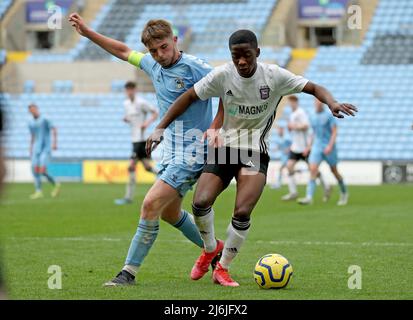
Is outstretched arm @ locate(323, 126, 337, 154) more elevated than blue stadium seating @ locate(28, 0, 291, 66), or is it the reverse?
blue stadium seating @ locate(28, 0, 291, 66)

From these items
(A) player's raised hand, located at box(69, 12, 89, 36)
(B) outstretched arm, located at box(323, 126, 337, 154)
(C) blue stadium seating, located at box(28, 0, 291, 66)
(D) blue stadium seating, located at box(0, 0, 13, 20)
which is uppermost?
(D) blue stadium seating, located at box(0, 0, 13, 20)

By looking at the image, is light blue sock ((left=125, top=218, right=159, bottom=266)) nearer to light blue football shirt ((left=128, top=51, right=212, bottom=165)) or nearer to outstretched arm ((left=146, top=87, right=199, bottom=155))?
light blue football shirt ((left=128, top=51, right=212, bottom=165))

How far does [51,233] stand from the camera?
13438mm

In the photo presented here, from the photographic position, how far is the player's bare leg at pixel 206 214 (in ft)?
27.1

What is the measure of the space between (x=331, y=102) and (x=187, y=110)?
1531mm

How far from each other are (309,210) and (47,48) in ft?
80.9

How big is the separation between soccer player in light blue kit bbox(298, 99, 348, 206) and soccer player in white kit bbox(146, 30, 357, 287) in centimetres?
1170

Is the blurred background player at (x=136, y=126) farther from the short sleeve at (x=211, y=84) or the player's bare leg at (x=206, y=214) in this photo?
the short sleeve at (x=211, y=84)

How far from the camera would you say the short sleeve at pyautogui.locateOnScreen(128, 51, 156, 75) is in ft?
28.7

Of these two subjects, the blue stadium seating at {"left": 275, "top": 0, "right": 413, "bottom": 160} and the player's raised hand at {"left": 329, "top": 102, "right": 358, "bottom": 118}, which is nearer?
the player's raised hand at {"left": 329, "top": 102, "right": 358, "bottom": 118}

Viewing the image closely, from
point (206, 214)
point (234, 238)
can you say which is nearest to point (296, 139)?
point (206, 214)

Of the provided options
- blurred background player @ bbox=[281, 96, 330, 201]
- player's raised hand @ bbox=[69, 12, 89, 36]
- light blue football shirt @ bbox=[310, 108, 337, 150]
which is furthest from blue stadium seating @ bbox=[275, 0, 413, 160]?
player's raised hand @ bbox=[69, 12, 89, 36]

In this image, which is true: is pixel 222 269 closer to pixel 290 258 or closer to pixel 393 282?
pixel 393 282
